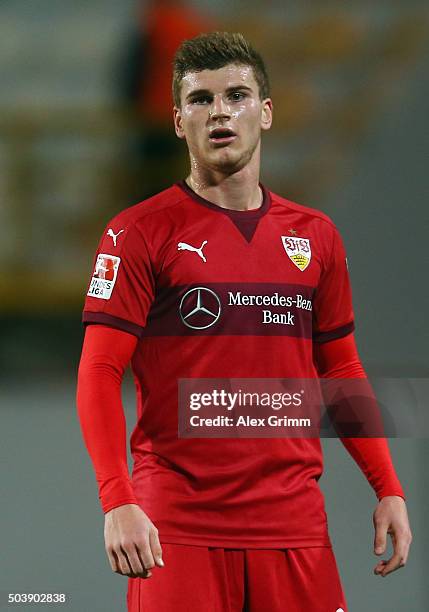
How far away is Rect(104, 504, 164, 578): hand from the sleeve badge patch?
0.32 m

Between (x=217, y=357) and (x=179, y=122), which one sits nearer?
(x=217, y=357)

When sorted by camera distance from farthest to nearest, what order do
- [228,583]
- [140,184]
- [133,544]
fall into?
[140,184]
[228,583]
[133,544]

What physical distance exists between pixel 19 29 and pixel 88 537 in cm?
116

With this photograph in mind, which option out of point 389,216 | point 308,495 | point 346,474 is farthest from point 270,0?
point 308,495

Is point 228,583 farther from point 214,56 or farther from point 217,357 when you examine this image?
point 214,56

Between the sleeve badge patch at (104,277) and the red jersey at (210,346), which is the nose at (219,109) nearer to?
the red jersey at (210,346)

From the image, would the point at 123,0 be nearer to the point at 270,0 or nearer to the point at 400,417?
the point at 270,0

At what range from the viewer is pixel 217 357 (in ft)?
4.42

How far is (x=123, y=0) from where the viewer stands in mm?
2186

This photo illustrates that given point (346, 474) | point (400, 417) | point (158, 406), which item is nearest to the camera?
point (158, 406)

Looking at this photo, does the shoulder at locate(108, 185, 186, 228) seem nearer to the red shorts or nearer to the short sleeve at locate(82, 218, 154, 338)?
A: the short sleeve at locate(82, 218, 154, 338)

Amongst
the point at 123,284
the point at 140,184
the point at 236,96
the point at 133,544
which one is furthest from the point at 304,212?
the point at 140,184

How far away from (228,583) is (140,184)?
1084 millimetres

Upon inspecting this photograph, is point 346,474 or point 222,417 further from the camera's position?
point 346,474
